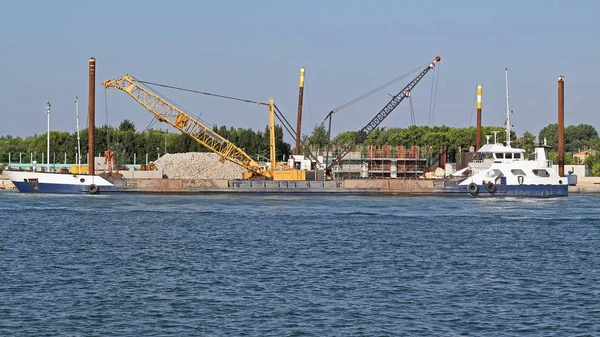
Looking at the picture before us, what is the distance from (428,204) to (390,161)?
148 ft

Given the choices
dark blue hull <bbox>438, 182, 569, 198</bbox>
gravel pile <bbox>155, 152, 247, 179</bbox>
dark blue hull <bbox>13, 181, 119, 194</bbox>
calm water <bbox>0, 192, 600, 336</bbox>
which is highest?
gravel pile <bbox>155, 152, 247, 179</bbox>

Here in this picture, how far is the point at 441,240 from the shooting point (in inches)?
1896

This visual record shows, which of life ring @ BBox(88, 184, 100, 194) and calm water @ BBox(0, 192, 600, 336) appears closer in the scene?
calm water @ BBox(0, 192, 600, 336)

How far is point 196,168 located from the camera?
416 feet

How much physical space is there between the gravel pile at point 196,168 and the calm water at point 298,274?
59685 mm

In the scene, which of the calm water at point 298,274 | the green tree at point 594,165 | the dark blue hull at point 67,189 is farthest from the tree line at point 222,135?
the calm water at point 298,274

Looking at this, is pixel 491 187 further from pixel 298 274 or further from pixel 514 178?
pixel 298 274

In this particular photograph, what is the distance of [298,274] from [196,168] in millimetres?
93184

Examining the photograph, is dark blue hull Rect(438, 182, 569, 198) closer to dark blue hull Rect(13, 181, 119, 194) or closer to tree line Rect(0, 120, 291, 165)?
dark blue hull Rect(13, 181, 119, 194)

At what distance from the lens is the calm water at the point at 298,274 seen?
1029 inches

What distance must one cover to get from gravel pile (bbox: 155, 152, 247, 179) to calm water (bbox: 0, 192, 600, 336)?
59.7 metres

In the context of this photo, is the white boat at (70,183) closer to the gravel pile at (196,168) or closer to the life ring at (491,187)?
the gravel pile at (196,168)

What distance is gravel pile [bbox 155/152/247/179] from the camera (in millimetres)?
125062

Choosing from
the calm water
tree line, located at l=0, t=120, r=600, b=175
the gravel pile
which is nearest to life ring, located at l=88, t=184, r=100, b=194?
the calm water
